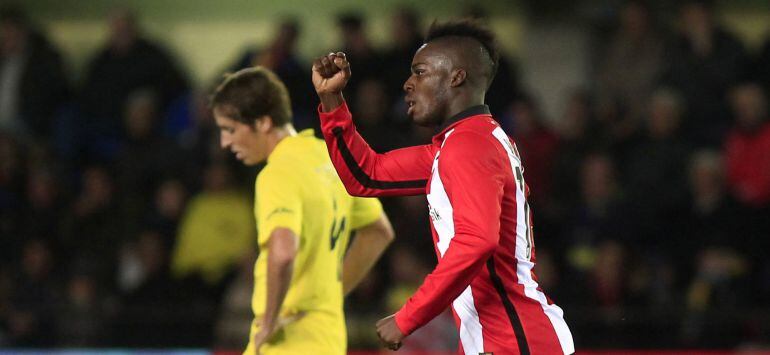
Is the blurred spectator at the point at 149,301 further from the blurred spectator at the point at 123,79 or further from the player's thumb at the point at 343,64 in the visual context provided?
the player's thumb at the point at 343,64

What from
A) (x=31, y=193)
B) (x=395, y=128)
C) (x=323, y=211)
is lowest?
(x=31, y=193)

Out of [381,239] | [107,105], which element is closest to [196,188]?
[107,105]

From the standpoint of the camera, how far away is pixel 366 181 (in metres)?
3.81

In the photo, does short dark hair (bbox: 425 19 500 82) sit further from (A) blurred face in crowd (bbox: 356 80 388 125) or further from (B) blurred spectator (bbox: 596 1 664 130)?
(B) blurred spectator (bbox: 596 1 664 130)

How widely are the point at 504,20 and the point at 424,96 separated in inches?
253

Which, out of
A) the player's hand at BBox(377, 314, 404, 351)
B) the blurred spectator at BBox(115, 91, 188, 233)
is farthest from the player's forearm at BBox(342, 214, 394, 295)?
the blurred spectator at BBox(115, 91, 188, 233)

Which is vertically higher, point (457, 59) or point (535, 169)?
point (457, 59)

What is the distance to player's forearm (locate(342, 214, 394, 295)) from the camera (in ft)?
15.6

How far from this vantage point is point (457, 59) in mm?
3570

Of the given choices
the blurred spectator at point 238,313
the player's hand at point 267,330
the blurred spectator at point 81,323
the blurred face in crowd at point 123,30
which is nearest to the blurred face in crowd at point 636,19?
the blurred spectator at point 238,313

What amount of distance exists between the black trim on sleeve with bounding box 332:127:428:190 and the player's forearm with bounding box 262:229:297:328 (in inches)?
19.1

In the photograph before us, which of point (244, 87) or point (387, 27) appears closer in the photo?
point (244, 87)

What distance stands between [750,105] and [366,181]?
187 inches

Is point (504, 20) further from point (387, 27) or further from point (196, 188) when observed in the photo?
point (196, 188)
